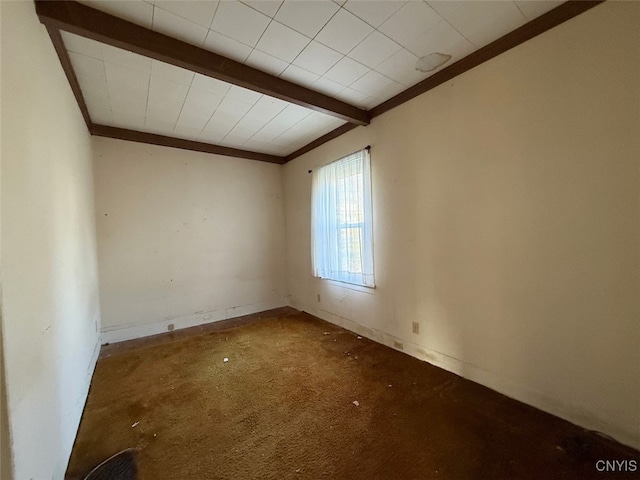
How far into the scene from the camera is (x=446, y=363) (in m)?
2.34

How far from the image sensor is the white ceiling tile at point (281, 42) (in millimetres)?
1742

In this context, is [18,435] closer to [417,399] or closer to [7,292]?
[7,292]

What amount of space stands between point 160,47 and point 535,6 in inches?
92.8

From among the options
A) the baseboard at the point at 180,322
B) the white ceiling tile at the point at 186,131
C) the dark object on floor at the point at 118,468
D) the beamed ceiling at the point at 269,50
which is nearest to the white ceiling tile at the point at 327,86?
the beamed ceiling at the point at 269,50

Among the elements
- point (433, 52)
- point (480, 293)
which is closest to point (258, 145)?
point (433, 52)

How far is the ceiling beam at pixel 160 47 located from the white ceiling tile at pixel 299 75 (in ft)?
0.17

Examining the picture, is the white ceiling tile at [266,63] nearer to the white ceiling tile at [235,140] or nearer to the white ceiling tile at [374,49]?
the white ceiling tile at [374,49]

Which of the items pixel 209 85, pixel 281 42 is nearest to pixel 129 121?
pixel 209 85

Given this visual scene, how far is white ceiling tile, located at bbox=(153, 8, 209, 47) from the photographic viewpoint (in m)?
1.62

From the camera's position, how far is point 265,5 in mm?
1546

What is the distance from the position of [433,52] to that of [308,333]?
3.06m

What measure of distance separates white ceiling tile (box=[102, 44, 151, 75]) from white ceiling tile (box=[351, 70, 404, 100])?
1675 millimetres

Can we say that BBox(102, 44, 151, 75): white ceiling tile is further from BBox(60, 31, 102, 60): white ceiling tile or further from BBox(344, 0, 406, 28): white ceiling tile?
BBox(344, 0, 406, 28): white ceiling tile

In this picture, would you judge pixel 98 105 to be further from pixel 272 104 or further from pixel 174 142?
pixel 272 104
